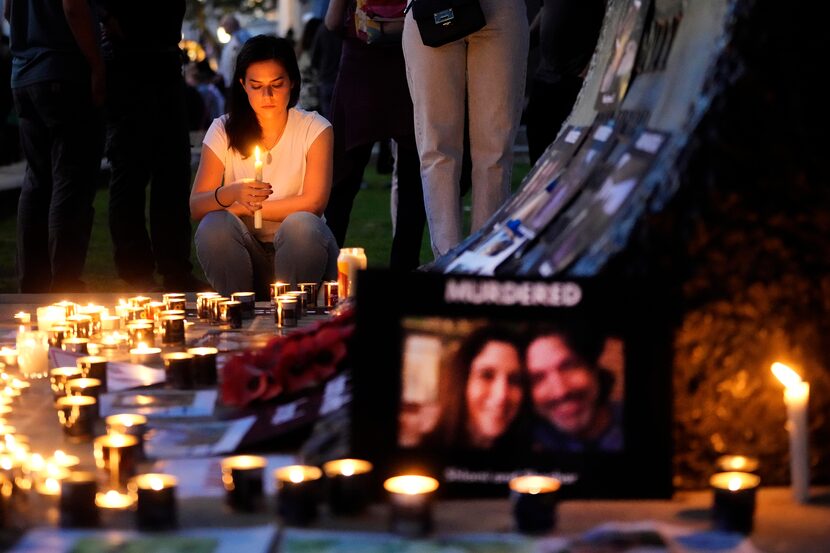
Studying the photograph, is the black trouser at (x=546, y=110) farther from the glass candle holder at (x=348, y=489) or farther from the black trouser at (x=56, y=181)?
the glass candle holder at (x=348, y=489)

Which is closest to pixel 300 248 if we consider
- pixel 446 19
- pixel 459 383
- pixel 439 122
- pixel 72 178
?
pixel 439 122

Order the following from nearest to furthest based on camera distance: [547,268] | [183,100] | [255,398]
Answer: [547,268] < [255,398] < [183,100]

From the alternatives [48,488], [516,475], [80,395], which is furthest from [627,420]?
[80,395]

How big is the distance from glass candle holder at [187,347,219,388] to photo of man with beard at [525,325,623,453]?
117 centimetres

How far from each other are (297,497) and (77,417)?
0.76 meters

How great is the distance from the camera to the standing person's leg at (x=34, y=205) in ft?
18.4

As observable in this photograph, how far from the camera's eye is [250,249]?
485 centimetres

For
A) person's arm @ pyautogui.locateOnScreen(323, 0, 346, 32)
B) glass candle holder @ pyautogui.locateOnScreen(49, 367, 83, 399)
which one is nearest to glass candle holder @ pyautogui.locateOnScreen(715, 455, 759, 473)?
glass candle holder @ pyautogui.locateOnScreen(49, 367, 83, 399)

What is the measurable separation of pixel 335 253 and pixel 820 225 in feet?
8.57

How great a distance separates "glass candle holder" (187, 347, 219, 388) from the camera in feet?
11.1

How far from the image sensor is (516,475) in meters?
2.45

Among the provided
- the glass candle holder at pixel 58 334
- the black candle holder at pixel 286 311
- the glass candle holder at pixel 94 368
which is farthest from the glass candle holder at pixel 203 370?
the black candle holder at pixel 286 311

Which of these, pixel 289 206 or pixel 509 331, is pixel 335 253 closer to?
pixel 289 206

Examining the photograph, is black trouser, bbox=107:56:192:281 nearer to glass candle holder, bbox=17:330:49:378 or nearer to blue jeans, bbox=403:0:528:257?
blue jeans, bbox=403:0:528:257
